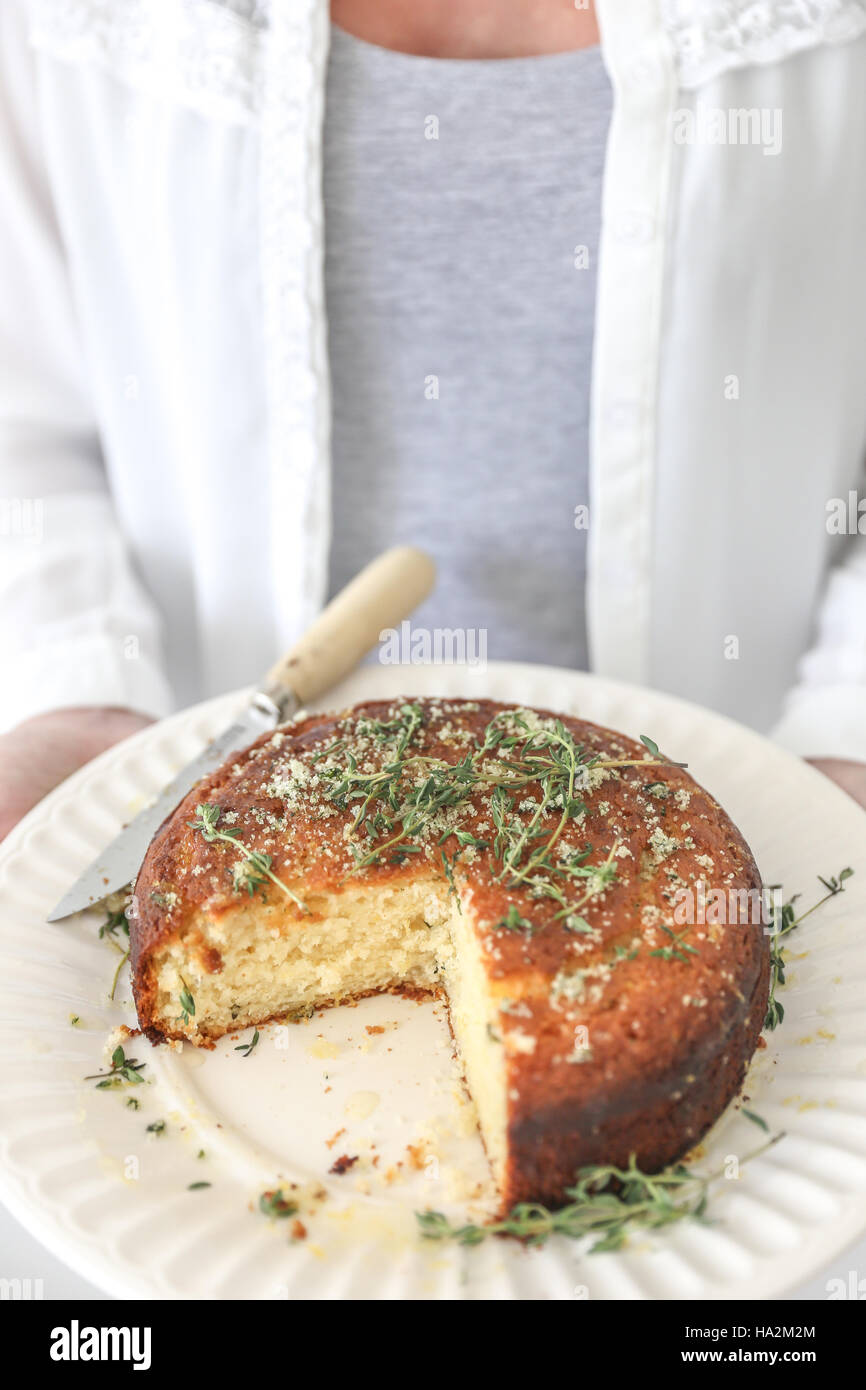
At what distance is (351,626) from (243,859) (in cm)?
81

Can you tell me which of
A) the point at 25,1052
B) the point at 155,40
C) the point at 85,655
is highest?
Answer: the point at 155,40

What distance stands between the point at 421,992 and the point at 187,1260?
0.70 metres

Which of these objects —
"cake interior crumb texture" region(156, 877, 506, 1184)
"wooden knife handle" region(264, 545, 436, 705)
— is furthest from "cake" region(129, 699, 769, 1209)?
"wooden knife handle" region(264, 545, 436, 705)

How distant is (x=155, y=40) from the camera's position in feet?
7.96

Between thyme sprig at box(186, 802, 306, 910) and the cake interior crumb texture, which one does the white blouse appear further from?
the cake interior crumb texture

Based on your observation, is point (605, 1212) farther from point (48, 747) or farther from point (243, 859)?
point (48, 747)

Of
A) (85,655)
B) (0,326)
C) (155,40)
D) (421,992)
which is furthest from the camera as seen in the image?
(0,326)

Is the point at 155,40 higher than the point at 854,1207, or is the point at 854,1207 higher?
the point at 155,40

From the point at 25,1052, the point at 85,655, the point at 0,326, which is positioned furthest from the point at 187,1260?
the point at 0,326

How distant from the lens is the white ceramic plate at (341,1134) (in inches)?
55.7

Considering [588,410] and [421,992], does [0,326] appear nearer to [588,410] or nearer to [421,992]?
[588,410]

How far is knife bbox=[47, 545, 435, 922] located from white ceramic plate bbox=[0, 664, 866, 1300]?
17 cm

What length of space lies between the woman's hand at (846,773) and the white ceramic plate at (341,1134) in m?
0.13

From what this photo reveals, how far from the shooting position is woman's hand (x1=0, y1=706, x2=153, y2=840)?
7.30 feet
